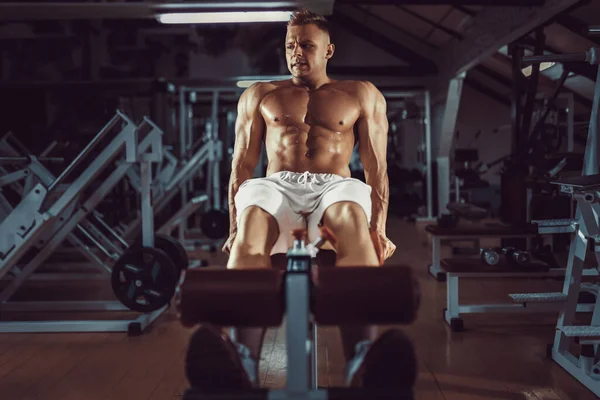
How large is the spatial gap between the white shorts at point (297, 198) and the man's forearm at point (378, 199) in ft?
0.16

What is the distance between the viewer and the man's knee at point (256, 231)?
1.54m

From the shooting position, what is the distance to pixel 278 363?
8.36 ft

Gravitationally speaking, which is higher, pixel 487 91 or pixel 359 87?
pixel 487 91

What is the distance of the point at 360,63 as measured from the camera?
11.6 metres

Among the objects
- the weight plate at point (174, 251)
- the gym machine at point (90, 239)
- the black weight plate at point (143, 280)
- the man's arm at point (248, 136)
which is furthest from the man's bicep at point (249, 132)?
the weight plate at point (174, 251)

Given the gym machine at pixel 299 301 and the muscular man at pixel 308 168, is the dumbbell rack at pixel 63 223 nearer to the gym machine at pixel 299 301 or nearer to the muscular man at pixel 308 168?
the muscular man at pixel 308 168

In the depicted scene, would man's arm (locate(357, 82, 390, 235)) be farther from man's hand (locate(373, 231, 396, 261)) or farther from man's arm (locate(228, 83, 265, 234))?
man's arm (locate(228, 83, 265, 234))

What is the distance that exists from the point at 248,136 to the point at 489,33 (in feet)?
18.8

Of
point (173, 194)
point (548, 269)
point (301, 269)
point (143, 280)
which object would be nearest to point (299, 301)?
point (301, 269)

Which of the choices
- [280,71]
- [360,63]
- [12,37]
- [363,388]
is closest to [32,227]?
[363,388]

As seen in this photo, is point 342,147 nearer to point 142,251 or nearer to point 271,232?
point 271,232

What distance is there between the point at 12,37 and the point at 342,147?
10.0 metres

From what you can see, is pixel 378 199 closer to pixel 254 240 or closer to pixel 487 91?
pixel 254 240

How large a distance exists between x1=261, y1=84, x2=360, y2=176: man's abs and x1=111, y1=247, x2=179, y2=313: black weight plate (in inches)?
64.7
